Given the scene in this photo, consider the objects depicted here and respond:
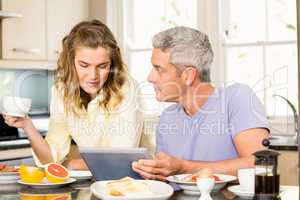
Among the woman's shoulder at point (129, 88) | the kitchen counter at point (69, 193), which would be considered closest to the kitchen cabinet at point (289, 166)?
the woman's shoulder at point (129, 88)

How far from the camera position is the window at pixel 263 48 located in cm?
383

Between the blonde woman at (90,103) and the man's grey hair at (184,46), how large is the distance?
11.2 inches

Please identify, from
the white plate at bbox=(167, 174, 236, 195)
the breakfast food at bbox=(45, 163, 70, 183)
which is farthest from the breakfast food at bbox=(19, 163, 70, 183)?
the white plate at bbox=(167, 174, 236, 195)

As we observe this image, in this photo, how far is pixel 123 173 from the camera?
183cm

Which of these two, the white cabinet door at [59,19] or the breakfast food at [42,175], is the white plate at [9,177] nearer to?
the breakfast food at [42,175]

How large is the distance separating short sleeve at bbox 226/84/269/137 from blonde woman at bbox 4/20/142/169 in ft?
1.41

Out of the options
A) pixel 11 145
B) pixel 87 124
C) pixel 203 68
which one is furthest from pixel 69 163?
pixel 11 145

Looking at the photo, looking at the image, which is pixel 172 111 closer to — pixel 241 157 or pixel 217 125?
pixel 217 125

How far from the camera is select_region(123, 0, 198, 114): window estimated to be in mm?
4266

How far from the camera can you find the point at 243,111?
211 cm

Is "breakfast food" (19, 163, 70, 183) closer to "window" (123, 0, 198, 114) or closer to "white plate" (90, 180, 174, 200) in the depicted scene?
"white plate" (90, 180, 174, 200)

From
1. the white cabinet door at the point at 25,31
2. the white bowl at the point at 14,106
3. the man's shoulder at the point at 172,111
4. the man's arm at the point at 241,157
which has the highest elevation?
the white cabinet door at the point at 25,31

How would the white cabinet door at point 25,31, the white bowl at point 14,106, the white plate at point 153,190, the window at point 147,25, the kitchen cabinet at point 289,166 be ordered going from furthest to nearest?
the window at point 147,25
the white cabinet door at point 25,31
the kitchen cabinet at point 289,166
the white bowl at point 14,106
the white plate at point 153,190

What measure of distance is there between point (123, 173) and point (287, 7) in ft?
7.99
